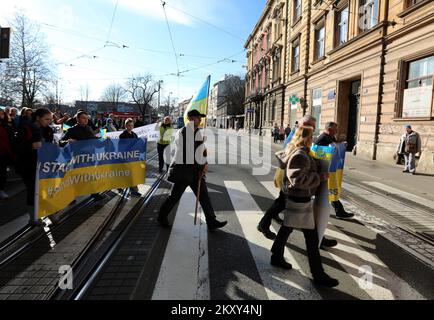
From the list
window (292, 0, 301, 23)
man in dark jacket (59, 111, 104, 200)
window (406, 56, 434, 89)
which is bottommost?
man in dark jacket (59, 111, 104, 200)

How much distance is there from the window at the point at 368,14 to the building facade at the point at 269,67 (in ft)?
50.9

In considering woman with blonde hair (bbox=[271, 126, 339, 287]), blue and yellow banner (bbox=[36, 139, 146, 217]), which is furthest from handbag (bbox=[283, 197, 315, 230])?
blue and yellow banner (bbox=[36, 139, 146, 217])

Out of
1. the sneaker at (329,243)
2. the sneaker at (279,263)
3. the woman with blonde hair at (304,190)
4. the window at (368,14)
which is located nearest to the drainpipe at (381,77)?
the window at (368,14)

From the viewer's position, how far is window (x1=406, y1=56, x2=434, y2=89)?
12.8 metres

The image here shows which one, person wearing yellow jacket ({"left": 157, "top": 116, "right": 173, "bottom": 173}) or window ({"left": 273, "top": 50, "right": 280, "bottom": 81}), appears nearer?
person wearing yellow jacket ({"left": 157, "top": 116, "right": 173, "bottom": 173})

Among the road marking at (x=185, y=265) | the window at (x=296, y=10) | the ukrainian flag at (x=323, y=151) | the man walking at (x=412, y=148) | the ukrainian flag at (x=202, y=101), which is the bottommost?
the road marking at (x=185, y=265)

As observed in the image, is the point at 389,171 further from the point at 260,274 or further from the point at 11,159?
the point at 11,159

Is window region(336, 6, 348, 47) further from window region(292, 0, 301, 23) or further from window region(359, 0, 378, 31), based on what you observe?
window region(292, 0, 301, 23)

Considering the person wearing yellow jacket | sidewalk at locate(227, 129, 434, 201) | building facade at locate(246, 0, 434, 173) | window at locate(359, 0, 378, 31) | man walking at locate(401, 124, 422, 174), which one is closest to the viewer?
sidewalk at locate(227, 129, 434, 201)

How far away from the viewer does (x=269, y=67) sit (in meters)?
41.4

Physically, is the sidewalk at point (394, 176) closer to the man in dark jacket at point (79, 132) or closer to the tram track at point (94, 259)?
the tram track at point (94, 259)

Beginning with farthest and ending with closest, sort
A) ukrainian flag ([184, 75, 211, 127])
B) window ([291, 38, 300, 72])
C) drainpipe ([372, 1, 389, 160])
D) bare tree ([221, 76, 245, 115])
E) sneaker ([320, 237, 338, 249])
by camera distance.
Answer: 1. bare tree ([221, 76, 245, 115])
2. window ([291, 38, 300, 72])
3. drainpipe ([372, 1, 389, 160])
4. ukrainian flag ([184, 75, 211, 127])
5. sneaker ([320, 237, 338, 249])

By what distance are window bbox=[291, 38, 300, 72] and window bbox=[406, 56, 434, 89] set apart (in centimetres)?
1532

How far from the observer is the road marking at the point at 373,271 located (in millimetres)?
3326
